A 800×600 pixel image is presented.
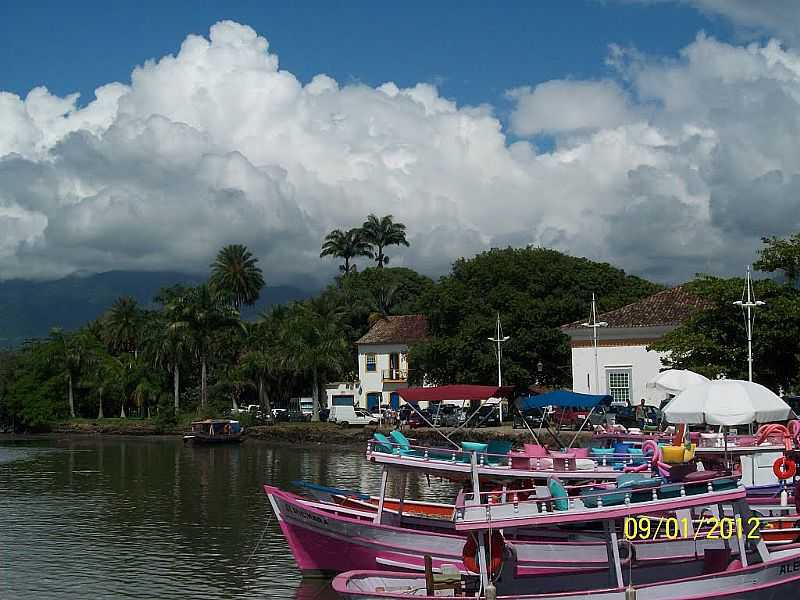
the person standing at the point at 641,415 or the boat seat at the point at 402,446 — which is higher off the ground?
the boat seat at the point at 402,446

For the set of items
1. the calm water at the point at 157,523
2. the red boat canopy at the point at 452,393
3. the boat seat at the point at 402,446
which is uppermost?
the red boat canopy at the point at 452,393

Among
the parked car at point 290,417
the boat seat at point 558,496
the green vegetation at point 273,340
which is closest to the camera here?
the boat seat at point 558,496

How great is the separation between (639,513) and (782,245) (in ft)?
87.5

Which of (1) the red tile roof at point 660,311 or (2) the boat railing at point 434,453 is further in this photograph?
(1) the red tile roof at point 660,311

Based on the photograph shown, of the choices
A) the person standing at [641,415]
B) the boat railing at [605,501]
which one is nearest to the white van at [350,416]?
the person standing at [641,415]

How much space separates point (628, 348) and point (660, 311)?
3.03 meters

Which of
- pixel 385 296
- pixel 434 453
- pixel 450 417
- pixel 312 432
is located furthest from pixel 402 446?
pixel 385 296

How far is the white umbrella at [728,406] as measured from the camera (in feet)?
69.3

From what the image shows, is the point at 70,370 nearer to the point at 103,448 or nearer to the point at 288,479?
the point at 103,448

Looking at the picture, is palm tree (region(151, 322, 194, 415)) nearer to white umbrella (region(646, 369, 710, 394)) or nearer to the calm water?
the calm water

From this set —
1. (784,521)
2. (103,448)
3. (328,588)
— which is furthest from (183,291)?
(784,521)

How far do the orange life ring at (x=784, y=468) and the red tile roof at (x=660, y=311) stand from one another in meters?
32.9

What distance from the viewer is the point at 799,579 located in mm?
15352

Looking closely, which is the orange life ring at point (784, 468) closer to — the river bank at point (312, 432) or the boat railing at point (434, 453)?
the boat railing at point (434, 453)
